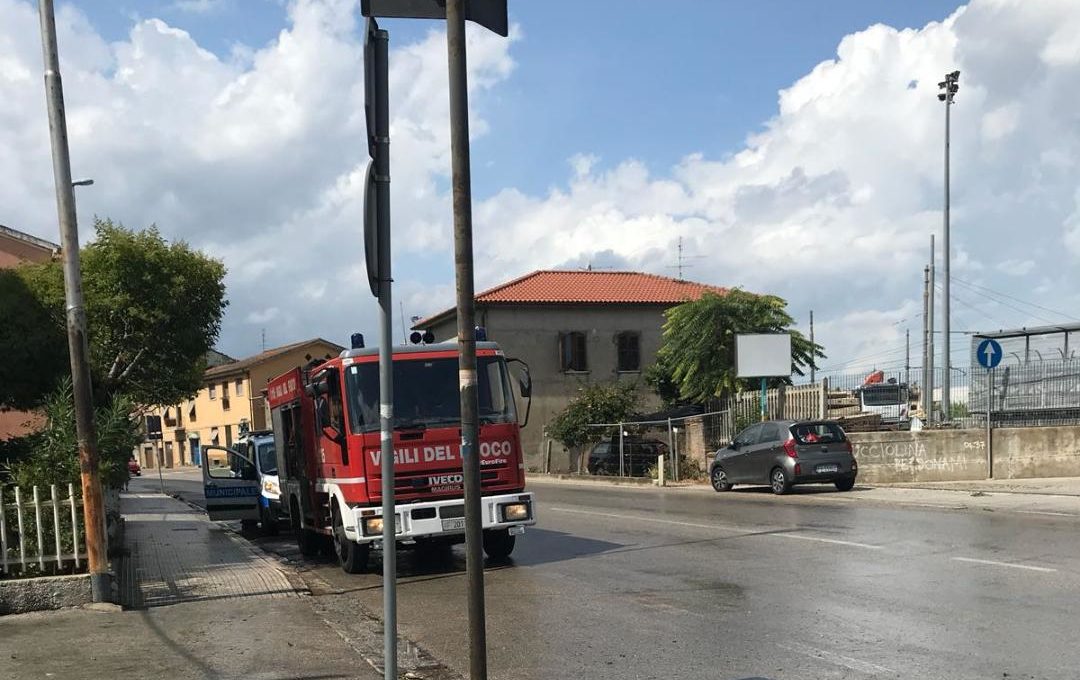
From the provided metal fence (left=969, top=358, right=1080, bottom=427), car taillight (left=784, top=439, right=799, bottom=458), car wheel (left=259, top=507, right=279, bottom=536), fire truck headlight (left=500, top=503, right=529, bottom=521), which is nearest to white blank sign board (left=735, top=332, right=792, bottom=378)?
metal fence (left=969, top=358, right=1080, bottom=427)

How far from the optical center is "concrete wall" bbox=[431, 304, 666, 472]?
50500mm

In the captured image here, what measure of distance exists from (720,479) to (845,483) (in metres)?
3.51

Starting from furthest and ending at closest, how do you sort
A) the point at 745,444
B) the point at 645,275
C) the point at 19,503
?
the point at 645,275
the point at 745,444
the point at 19,503

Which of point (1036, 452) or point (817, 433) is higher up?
point (817, 433)

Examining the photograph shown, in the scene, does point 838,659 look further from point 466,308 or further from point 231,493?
point 231,493

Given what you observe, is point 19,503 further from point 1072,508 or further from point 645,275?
point 645,275

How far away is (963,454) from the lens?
22234 millimetres

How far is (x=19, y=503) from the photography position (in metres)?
9.29

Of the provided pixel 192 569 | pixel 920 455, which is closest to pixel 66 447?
pixel 192 569

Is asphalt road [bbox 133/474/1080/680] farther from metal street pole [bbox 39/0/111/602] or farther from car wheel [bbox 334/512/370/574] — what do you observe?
metal street pole [bbox 39/0/111/602]

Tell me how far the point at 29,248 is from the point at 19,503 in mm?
33861

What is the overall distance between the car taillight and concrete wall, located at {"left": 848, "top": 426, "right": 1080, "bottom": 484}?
110 inches

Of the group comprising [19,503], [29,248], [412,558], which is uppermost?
[29,248]

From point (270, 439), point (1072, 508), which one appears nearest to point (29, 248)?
point (270, 439)
